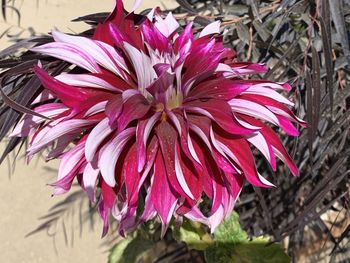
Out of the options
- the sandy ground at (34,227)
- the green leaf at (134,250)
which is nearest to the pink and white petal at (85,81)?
the green leaf at (134,250)

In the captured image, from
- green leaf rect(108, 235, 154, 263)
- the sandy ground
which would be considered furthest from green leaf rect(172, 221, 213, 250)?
Answer: the sandy ground

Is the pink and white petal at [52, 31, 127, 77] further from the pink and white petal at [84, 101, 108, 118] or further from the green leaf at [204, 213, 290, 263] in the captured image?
the green leaf at [204, 213, 290, 263]

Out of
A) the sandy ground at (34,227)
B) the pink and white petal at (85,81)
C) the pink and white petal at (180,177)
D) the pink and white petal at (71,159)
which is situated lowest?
the sandy ground at (34,227)

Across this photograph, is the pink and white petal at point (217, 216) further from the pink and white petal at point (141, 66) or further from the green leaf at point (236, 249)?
the green leaf at point (236, 249)

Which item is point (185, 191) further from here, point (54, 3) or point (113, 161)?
point (54, 3)

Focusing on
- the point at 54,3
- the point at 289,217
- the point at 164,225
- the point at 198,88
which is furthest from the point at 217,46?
the point at 54,3

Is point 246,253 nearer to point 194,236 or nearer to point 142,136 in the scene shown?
point 194,236
